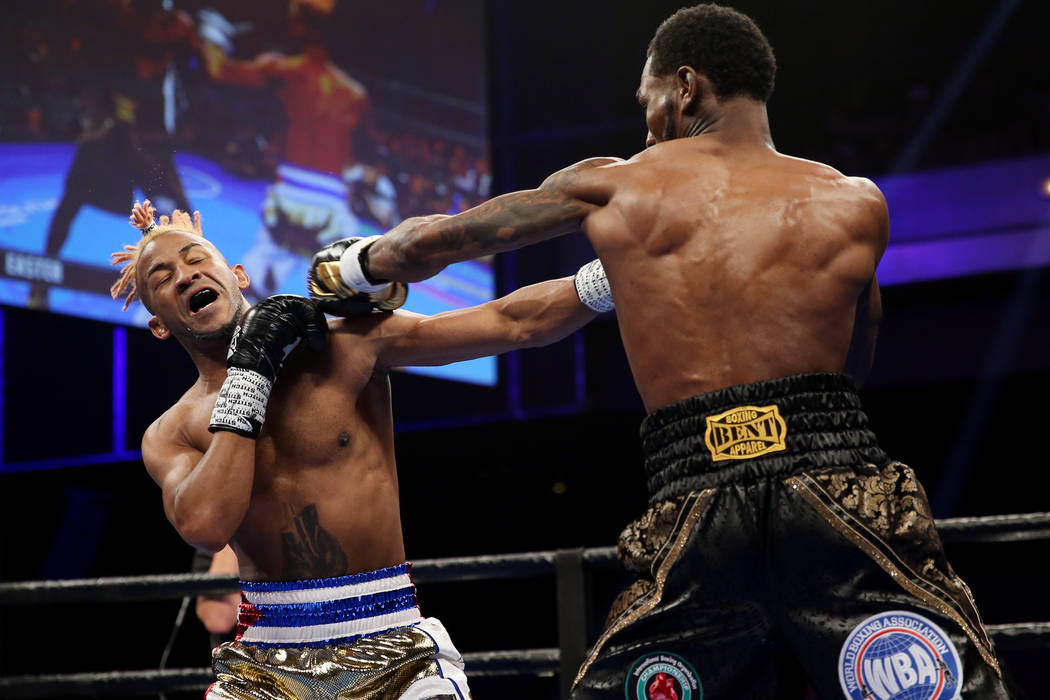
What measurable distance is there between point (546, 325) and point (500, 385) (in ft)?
12.1

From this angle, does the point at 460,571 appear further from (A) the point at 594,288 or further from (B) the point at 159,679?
(A) the point at 594,288

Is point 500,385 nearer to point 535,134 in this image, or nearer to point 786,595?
point 535,134

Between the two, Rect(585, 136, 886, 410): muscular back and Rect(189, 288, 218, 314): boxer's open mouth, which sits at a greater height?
Rect(189, 288, 218, 314): boxer's open mouth

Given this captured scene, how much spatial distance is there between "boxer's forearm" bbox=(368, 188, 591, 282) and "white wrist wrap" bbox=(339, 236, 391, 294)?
0.17 ft

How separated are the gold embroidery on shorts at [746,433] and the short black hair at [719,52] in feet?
1.76

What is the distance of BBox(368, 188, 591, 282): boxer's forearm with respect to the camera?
6.26 feet

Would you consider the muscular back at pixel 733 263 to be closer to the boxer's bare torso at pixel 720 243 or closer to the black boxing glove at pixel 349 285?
the boxer's bare torso at pixel 720 243

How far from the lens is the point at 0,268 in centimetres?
399

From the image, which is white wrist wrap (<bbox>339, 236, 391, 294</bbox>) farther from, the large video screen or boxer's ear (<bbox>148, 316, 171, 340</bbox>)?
the large video screen

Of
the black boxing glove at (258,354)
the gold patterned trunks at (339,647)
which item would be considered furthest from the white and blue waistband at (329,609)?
the black boxing glove at (258,354)

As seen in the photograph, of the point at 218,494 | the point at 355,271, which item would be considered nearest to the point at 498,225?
the point at 355,271

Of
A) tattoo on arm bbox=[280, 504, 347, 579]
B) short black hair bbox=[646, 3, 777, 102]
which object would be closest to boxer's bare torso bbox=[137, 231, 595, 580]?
tattoo on arm bbox=[280, 504, 347, 579]

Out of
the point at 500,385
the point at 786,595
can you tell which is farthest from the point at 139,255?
the point at 500,385

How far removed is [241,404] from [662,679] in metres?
0.95
